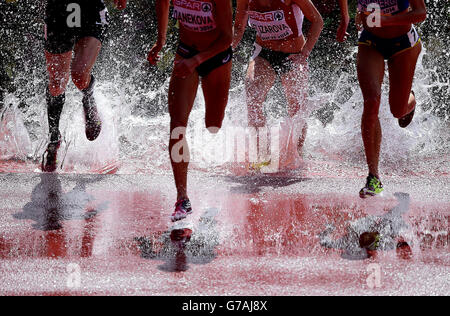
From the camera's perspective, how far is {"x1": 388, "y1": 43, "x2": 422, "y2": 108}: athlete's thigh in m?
4.79

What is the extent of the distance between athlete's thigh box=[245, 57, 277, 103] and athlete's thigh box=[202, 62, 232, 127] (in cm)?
149

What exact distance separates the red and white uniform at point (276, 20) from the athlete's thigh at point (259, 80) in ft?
0.83

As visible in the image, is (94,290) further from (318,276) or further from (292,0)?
(292,0)

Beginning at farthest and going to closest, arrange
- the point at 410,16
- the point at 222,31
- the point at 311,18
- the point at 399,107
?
the point at 311,18 < the point at 399,107 < the point at 410,16 < the point at 222,31

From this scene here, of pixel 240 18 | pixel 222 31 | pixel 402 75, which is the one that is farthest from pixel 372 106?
pixel 240 18

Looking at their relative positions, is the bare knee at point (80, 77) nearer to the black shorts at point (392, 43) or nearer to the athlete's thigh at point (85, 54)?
the athlete's thigh at point (85, 54)

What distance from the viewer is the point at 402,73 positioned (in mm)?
4812

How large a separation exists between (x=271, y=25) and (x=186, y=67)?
6.91 ft

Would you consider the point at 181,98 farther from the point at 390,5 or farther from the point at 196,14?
the point at 390,5

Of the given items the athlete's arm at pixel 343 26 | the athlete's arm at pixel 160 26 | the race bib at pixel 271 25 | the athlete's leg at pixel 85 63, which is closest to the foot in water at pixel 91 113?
the athlete's leg at pixel 85 63

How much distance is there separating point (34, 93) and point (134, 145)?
2.43 m

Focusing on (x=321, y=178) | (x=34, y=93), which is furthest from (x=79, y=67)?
(x=34, y=93)

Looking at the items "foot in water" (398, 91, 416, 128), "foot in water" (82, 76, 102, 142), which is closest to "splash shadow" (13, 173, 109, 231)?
"foot in water" (82, 76, 102, 142)

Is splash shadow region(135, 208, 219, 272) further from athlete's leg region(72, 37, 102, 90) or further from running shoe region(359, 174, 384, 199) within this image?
athlete's leg region(72, 37, 102, 90)
